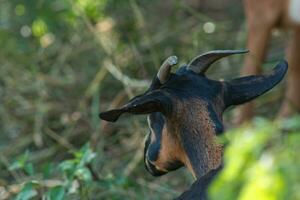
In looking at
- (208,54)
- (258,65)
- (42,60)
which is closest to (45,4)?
(42,60)

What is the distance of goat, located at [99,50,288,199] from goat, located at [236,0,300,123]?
228cm

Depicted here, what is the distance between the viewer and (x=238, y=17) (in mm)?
A: 6816

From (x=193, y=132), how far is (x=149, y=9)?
14.4ft

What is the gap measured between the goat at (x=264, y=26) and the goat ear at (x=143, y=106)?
2524mm

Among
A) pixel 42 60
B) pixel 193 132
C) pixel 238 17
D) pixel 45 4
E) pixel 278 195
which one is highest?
pixel 278 195

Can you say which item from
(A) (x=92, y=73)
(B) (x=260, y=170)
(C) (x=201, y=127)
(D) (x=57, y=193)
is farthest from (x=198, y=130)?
(A) (x=92, y=73)

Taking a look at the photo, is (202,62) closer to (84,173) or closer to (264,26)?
(84,173)

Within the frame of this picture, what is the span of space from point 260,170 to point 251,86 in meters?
1.42

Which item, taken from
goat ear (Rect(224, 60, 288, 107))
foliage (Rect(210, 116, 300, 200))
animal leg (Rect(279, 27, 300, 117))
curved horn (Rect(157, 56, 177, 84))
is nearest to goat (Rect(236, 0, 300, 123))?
animal leg (Rect(279, 27, 300, 117))

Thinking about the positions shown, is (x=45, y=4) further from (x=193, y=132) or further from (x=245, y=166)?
(x=245, y=166)

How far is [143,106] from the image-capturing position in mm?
2473

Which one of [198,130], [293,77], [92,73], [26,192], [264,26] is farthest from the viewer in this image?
[92,73]

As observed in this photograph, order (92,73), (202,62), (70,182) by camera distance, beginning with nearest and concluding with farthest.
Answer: (202,62), (70,182), (92,73)

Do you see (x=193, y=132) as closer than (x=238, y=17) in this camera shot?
Yes
